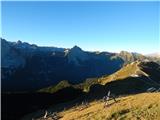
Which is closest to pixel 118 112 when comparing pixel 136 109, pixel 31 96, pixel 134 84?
pixel 136 109

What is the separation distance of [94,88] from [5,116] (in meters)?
43.8

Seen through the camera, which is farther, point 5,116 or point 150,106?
point 5,116

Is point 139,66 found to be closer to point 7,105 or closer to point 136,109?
point 7,105

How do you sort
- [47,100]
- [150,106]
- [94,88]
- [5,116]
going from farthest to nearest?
1. [47,100]
2. [94,88]
3. [5,116]
4. [150,106]

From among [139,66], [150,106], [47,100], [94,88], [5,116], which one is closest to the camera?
[150,106]

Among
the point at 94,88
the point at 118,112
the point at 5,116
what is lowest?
the point at 5,116

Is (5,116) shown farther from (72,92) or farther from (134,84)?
(134,84)

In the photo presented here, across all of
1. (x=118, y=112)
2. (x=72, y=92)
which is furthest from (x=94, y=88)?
(x=118, y=112)

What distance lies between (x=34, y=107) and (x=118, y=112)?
118807 millimetres

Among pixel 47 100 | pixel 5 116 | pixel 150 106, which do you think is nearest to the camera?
pixel 150 106

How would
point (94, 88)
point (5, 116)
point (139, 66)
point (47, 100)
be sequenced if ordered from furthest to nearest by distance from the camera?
point (139, 66) < point (47, 100) < point (94, 88) < point (5, 116)

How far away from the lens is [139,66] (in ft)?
650

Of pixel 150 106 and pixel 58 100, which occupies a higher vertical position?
pixel 150 106

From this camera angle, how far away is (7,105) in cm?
16025
